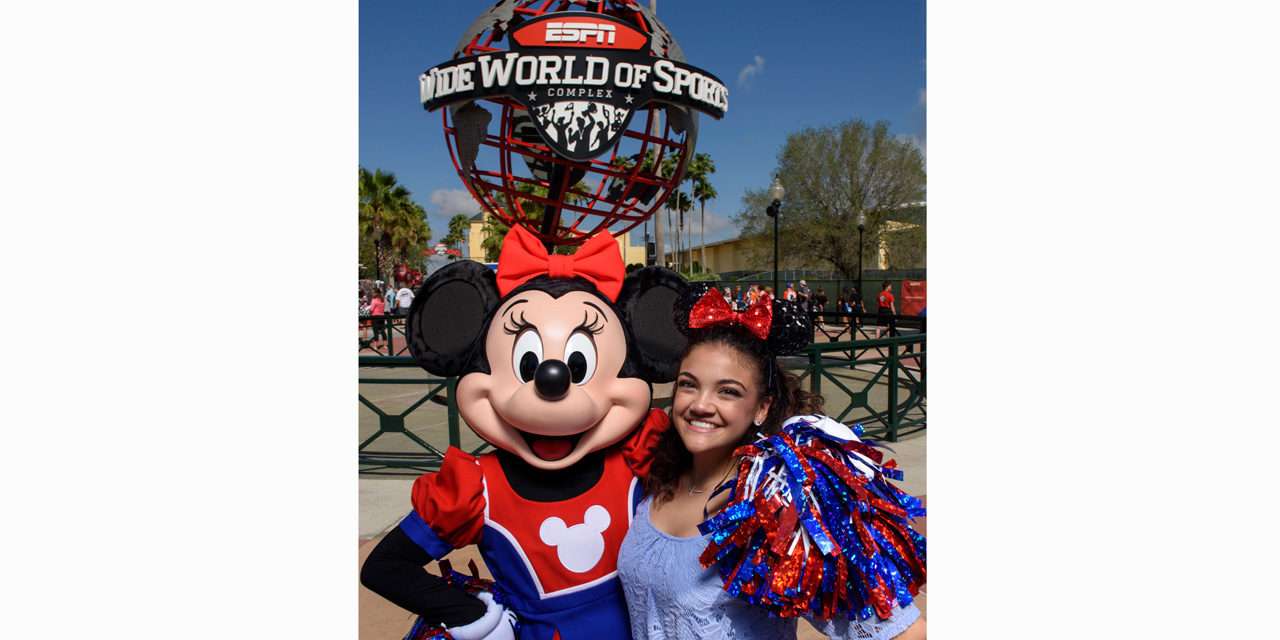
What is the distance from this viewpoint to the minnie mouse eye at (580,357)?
218cm

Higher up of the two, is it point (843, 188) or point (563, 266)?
point (843, 188)

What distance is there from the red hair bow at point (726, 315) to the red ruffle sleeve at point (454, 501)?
816 mm

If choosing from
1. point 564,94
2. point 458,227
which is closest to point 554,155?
point 564,94

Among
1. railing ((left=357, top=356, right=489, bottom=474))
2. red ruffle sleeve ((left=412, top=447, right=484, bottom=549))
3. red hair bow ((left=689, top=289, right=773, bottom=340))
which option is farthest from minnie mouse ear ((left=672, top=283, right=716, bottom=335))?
railing ((left=357, top=356, right=489, bottom=474))

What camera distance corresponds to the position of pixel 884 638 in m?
1.60

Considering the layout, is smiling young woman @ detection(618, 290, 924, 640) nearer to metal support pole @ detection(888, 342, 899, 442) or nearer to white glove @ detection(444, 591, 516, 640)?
white glove @ detection(444, 591, 516, 640)

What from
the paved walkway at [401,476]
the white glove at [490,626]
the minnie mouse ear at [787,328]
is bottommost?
the paved walkway at [401,476]

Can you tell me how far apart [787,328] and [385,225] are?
31990mm

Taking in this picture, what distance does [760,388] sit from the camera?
6.38ft

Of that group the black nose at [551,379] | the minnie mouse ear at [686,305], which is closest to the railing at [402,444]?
the black nose at [551,379]

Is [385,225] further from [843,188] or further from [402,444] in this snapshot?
[402,444]

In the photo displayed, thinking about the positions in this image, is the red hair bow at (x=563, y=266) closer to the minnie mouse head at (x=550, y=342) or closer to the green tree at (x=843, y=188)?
the minnie mouse head at (x=550, y=342)

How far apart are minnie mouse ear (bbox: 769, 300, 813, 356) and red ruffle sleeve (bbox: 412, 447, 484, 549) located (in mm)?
975

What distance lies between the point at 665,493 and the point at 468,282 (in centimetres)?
101
